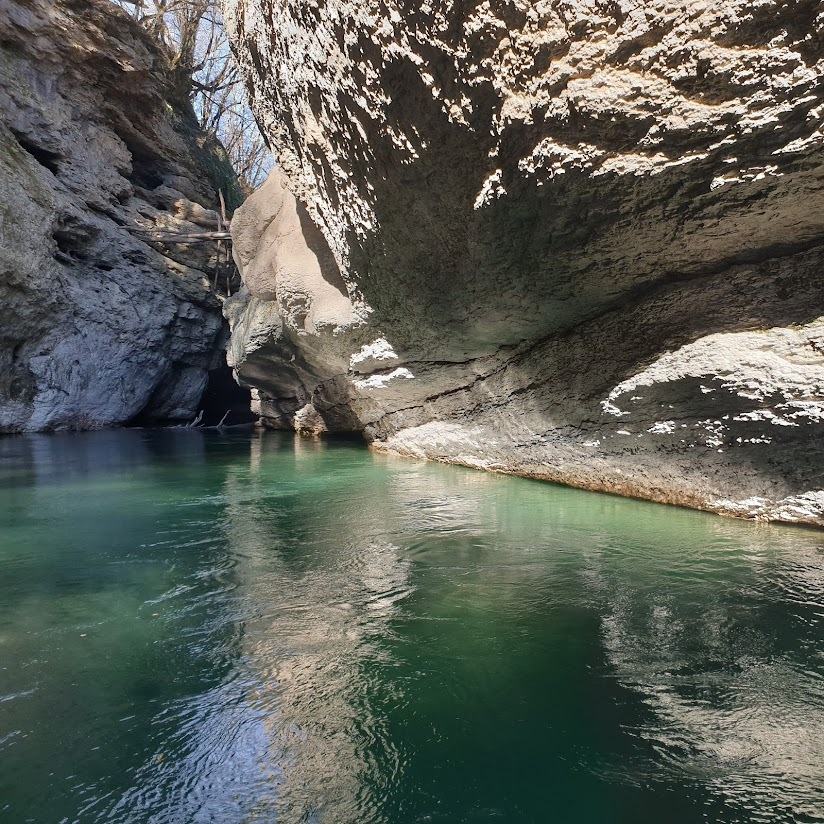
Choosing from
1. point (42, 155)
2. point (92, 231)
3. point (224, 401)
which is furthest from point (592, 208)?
point (224, 401)

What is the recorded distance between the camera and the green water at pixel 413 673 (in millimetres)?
1244

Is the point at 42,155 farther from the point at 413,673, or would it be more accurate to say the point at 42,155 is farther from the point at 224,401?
the point at 413,673

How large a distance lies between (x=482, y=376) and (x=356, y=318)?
1567 mm

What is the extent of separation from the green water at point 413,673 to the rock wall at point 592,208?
806mm

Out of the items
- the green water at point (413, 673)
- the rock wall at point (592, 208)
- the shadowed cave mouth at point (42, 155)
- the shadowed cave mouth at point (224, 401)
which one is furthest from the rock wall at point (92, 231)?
the green water at point (413, 673)

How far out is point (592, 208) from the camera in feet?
11.0

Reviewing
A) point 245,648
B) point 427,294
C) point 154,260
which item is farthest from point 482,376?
point 154,260

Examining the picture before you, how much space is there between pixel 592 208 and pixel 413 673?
277 centimetres

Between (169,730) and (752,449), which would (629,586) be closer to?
(752,449)

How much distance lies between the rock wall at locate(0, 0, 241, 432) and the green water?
36.6 ft

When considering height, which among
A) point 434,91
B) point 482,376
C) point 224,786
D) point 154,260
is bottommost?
point 224,786

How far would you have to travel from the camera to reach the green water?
124 centimetres

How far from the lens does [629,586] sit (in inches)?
99.0

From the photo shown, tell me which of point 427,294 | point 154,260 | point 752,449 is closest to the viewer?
point 752,449
